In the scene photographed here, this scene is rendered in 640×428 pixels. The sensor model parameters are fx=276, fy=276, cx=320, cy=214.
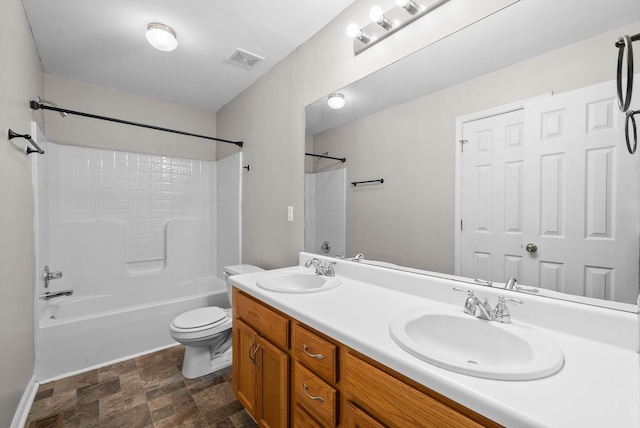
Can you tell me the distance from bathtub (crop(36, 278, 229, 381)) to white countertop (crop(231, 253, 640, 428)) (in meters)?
1.64

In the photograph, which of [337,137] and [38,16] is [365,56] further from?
[38,16]

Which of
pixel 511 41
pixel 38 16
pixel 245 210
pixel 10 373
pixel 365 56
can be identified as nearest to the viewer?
pixel 511 41

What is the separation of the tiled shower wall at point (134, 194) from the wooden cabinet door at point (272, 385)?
1646 millimetres

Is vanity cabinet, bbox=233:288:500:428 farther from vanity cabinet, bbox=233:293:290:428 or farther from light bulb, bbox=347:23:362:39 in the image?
light bulb, bbox=347:23:362:39

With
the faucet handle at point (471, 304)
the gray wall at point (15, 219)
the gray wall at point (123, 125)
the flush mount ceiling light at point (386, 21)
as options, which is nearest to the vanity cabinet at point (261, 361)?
the faucet handle at point (471, 304)

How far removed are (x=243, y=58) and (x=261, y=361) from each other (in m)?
2.14

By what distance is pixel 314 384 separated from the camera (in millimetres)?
1015

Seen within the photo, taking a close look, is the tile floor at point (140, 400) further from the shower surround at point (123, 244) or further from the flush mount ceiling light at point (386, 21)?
the flush mount ceiling light at point (386, 21)

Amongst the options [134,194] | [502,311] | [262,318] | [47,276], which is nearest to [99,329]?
[47,276]

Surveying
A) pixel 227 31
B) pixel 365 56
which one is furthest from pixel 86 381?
pixel 365 56

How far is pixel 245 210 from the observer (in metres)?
2.75

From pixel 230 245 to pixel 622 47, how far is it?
9.84 feet

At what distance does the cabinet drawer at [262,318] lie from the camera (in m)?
1.19

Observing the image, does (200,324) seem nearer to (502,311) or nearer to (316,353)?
(316,353)
